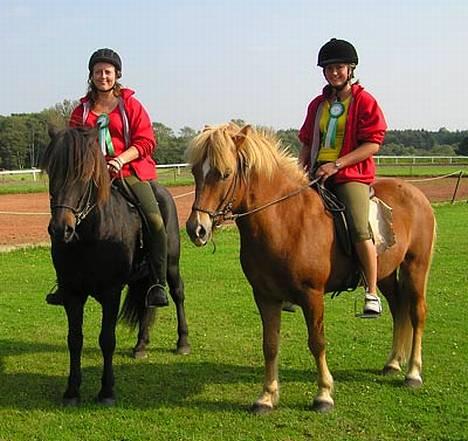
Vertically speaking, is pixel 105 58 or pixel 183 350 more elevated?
pixel 105 58

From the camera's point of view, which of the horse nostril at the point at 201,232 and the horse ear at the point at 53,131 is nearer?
the horse nostril at the point at 201,232

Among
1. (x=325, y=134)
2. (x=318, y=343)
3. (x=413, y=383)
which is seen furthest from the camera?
(x=413, y=383)

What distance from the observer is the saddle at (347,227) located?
16.1 ft

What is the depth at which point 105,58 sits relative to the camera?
512 cm

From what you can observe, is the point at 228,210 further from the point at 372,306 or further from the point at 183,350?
the point at 183,350

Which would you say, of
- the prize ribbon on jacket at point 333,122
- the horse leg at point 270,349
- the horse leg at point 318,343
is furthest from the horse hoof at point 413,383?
the prize ribbon on jacket at point 333,122

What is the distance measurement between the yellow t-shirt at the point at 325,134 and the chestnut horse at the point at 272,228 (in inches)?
15.6

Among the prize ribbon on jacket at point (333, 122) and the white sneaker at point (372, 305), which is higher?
the prize ribbon on jacket at point (333, 122)

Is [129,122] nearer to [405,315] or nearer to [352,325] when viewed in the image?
[405,315]

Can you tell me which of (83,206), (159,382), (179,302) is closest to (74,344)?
(159,382)

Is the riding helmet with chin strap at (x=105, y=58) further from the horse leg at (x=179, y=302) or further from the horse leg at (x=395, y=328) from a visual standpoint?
the horse leg at (x=395, y=328)

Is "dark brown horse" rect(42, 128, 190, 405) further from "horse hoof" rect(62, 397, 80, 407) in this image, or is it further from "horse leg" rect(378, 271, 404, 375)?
"horse leg" rect(378, 271, 404, 375)

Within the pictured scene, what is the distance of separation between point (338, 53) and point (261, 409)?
2900mm

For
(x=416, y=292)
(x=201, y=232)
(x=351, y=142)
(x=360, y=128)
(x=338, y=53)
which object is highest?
(x=338, y=53)
